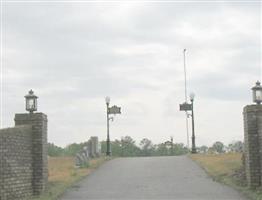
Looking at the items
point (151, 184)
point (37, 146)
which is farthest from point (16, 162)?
point (151, 184)

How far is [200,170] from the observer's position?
2411 centimetres

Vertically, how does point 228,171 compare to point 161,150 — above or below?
below

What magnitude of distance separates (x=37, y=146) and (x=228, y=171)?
734 cm

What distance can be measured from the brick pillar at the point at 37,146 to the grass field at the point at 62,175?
1.18 feet

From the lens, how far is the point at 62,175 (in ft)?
76.0

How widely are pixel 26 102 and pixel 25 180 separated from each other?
2.52 meters

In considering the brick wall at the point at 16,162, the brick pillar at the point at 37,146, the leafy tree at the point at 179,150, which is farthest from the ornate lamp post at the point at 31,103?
the leafy tree at the point at 179,150

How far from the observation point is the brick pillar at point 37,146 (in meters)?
18.0

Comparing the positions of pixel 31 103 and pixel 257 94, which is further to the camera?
pixel 257 94

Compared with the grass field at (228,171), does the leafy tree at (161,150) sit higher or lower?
higher

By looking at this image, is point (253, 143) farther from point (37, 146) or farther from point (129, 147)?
point (129, 147)

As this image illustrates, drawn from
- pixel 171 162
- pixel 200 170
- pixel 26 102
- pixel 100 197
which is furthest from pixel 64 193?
pixel 171 162

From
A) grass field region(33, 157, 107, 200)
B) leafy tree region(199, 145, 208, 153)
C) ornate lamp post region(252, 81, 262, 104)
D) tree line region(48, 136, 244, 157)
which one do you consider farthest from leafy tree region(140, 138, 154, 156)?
ornate lamp post region(252, 81, 262, 104)

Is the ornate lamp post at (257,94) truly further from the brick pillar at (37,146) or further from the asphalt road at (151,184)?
the brick pillar at (37,146)
